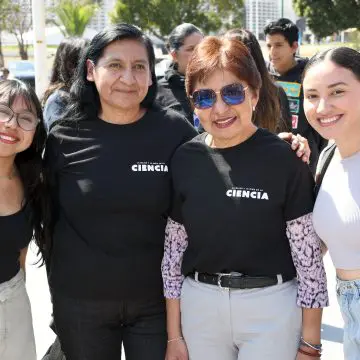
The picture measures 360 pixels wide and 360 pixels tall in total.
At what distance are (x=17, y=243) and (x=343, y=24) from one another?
27.7 m

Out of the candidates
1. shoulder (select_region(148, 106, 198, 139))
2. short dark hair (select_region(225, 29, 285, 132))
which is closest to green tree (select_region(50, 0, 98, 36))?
short dark hair (select_region(225, 29, 285, 132))

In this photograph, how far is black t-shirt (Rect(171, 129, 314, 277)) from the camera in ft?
7.38

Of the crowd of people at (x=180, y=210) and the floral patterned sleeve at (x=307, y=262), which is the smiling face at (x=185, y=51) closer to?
the crowd of people at (x=180, y=210)

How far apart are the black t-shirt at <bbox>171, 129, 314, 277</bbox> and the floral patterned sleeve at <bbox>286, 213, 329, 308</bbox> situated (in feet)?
0.14

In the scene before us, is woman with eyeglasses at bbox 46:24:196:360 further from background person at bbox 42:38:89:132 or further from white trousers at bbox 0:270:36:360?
background person at bbox 42:38:89:132

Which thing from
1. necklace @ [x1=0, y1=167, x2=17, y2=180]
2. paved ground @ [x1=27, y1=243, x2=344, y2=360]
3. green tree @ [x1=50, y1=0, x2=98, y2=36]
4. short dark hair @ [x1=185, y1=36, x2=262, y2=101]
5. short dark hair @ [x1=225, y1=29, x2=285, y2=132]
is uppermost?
short dark hair @ [x1=185, y1=36, x2=262, y2=101]

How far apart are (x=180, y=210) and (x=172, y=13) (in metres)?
32.4

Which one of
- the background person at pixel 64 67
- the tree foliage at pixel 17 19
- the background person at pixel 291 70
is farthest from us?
the tree foliage at pixel 17 19

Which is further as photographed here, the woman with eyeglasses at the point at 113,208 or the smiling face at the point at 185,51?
the smiling face at the point at 185,51

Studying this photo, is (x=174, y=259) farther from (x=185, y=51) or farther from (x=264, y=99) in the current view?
(x=185, y=51)

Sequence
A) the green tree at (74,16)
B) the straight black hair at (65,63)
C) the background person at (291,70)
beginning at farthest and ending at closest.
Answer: the green tree at (74,16) → the background person at (291,70) → the straight black hair at (65,63)

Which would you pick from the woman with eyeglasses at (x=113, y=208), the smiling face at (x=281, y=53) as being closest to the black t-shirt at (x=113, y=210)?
the woman with eyeglasses at (x=113, y=208)

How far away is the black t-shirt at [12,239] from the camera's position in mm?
2650

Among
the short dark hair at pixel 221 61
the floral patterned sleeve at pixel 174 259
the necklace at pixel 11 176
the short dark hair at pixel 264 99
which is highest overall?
the short dark hair at pixel 221 61
